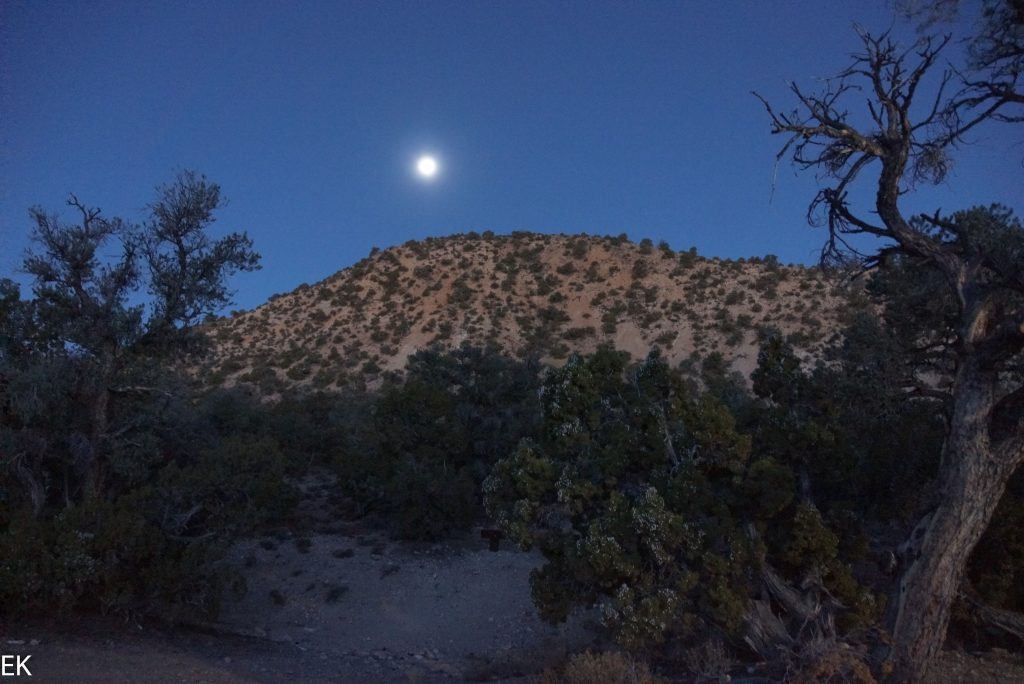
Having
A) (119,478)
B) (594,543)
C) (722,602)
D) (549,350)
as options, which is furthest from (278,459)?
(549,350)

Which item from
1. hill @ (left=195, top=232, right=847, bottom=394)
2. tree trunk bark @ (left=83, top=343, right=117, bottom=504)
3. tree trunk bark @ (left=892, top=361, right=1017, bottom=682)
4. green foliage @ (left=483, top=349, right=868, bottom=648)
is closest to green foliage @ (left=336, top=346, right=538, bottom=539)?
tree trunk bark @ (left=83, top=343, right=117, bottom=504)

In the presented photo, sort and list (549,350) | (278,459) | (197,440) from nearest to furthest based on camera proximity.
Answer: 1. (278,459)
2. (197,440)
3. (549,350)

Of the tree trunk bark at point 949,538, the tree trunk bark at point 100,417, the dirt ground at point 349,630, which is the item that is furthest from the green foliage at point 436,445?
the tree trunk bark at point 949,538

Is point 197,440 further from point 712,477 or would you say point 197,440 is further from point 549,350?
point 549,350

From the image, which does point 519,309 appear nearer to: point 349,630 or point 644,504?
point 349,630

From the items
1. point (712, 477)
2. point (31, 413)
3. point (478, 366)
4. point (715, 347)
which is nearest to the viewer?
point (712, 477)

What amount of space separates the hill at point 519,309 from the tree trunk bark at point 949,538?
28.9 meters

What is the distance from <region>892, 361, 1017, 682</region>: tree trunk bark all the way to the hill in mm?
28876

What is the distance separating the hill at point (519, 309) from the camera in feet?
134

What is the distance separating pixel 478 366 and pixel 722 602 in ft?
54.9

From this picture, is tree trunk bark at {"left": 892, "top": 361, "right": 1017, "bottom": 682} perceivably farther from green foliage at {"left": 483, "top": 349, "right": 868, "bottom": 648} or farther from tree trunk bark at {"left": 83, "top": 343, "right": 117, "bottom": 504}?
tree trunk bark at {"left": 83, "top": 343, "right": 117, "bottom": 504}

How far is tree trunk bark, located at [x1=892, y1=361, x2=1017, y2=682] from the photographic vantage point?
755cm

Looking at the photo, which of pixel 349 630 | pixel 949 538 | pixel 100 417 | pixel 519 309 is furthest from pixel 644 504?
pixel 519 309

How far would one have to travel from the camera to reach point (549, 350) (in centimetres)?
4216
